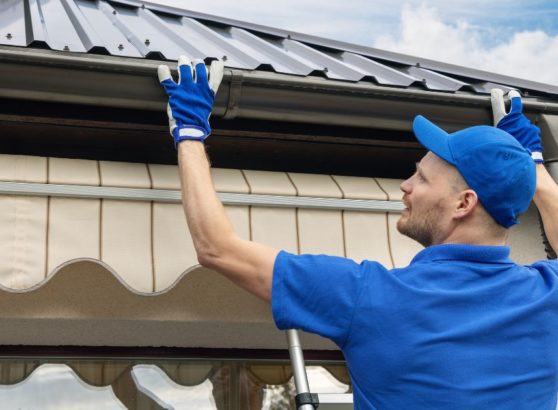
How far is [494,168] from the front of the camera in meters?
2.66

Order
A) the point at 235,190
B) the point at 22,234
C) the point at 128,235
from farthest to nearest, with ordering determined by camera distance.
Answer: the point at 235,190 → the point at 128,235 → the point at 22,234

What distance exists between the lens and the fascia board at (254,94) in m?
3.26

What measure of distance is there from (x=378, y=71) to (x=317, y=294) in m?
2.25

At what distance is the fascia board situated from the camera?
3.26m

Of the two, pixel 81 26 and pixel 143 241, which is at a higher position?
pixel 81 26

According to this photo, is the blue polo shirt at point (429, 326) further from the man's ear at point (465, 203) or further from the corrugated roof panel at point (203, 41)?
the corrugated roof panel at point (203, 41)

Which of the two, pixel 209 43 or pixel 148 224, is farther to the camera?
pixel 209 43

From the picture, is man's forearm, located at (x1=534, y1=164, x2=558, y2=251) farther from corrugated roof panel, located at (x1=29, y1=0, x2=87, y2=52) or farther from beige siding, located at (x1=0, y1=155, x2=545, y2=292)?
corrugated roof panel, located at (x1=29, y1=0, x2=87, y2=52)

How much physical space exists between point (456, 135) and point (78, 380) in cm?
232

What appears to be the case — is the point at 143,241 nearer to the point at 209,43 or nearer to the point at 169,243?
the point at 169,243

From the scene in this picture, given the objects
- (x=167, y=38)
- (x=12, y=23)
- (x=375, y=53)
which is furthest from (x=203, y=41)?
(x=375, y=53)

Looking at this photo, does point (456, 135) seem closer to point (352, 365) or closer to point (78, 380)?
point (352, 365)

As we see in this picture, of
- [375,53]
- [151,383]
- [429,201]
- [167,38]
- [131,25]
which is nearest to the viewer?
[429,201]

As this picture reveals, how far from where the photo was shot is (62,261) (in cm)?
314
